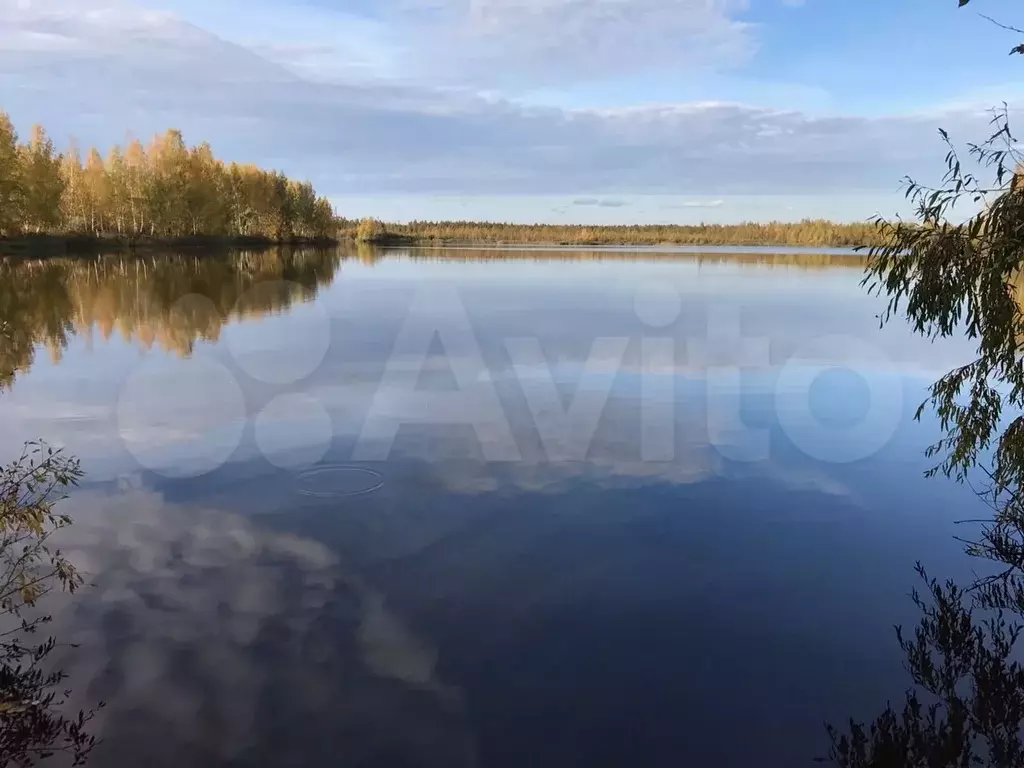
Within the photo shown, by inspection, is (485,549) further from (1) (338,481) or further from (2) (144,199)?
(2) (144,199)

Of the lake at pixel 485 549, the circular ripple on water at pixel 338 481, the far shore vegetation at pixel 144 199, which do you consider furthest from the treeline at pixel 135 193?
the circular ripple on water at pixel 338 481

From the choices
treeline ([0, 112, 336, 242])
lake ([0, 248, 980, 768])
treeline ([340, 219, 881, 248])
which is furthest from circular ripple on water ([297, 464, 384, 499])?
treeline ([340, 219, 881, 248])

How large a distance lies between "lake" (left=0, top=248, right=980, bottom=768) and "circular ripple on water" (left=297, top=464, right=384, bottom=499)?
0.05 meters

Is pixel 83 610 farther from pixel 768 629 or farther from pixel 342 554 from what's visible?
pixel 768 629

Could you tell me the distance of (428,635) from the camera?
6.04 meters

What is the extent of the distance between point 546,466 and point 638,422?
2.77 metres

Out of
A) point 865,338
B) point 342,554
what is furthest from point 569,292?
point 342,554

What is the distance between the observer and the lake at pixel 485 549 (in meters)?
5.09

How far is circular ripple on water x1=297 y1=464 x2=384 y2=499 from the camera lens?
9.09 metres

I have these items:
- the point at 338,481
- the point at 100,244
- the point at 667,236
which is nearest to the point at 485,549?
the point at 338,481

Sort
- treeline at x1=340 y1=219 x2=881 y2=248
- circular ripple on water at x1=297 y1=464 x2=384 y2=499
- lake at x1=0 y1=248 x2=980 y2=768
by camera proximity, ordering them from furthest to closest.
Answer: treeline at x1=340 y1=219 x2=881 y2=248 < circular ripple on water at x1=297 y1=464 x2=384 y2=499 < lake at x1=0 y1=248 x2=980 y2=768

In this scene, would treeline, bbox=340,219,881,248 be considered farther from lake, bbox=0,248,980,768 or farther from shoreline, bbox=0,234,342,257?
lake, bbox=0,248,980,768

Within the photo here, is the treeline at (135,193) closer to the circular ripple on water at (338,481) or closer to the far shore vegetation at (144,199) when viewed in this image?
the far shore vegetation at (144,199)

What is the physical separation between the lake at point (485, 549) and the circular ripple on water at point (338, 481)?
49 millimetres
